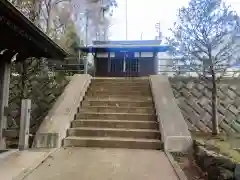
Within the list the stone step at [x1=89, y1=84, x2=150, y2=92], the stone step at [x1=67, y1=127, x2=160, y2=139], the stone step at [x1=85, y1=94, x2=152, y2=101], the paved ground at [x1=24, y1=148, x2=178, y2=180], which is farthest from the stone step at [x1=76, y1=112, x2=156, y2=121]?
the stone step at [x1=89, y1=84, x2=150, y2=92]

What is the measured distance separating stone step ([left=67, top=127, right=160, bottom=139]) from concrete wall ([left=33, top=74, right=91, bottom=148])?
1.08 ft

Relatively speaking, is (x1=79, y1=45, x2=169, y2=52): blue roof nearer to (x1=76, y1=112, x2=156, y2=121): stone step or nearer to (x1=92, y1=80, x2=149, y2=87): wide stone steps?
(x1=92, y1=80, x2=149, y2=87): wide stone steps

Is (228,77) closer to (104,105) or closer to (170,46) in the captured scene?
(170,46)

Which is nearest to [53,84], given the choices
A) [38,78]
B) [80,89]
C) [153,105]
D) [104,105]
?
[38,78]

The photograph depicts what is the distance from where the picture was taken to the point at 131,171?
485 centimetres

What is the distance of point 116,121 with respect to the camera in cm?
779

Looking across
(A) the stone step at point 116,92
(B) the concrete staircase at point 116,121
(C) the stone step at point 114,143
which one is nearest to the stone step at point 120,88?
(B) the concrete staircase at point 116,121

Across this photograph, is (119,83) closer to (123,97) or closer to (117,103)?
(123,97)

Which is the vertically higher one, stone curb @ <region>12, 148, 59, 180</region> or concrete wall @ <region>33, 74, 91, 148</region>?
concrete wall @ <region>33, 74, 91, 148</region>

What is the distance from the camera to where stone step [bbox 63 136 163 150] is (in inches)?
265

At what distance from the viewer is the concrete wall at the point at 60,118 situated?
6641 mm

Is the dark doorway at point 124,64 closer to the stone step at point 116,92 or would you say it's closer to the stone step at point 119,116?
the stone step at point 116,92

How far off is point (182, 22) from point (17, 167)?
646cm

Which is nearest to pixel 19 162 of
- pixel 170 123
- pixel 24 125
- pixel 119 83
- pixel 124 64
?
pixel 24 125
